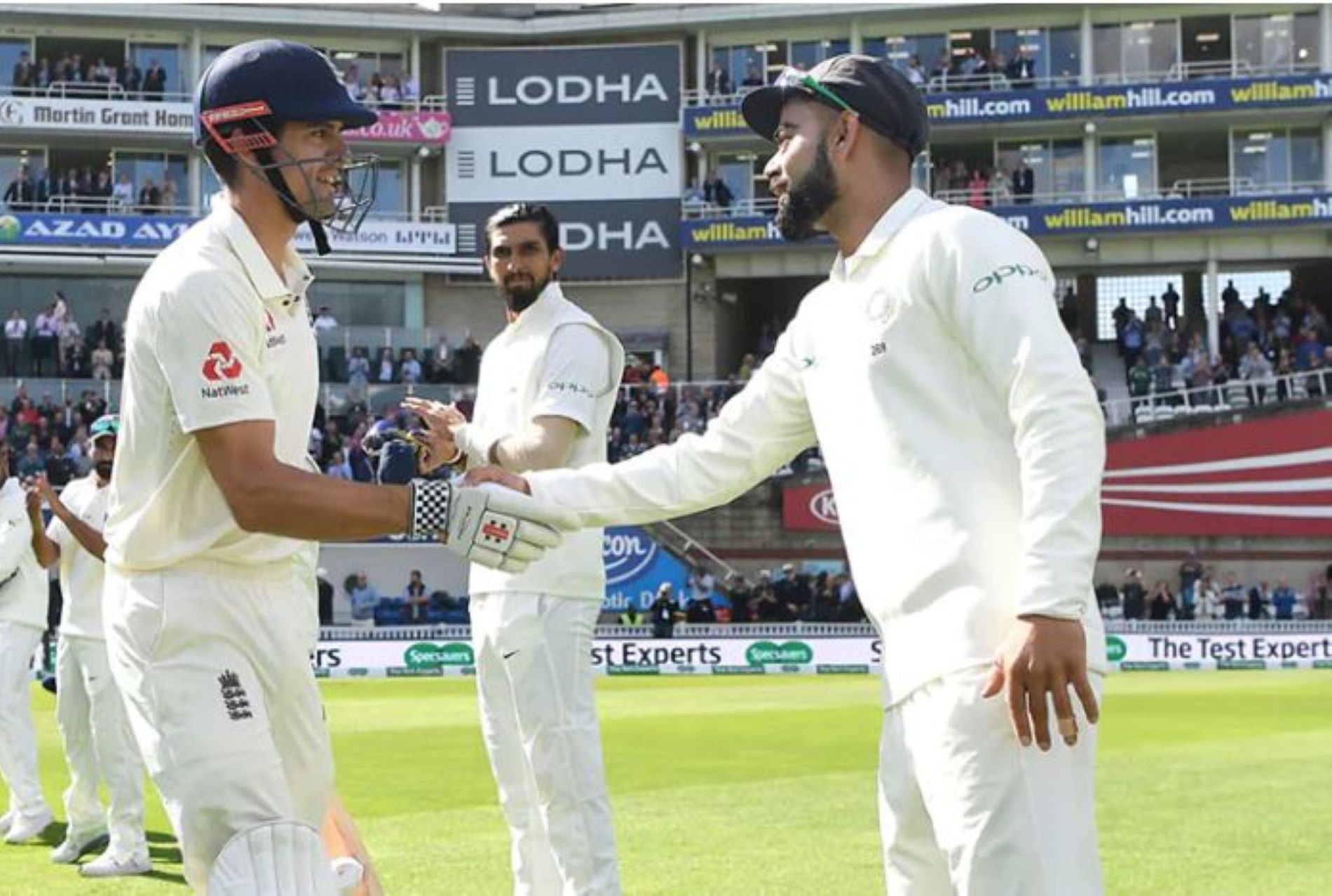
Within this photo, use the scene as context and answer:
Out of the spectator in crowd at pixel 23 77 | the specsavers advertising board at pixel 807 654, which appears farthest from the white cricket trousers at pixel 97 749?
the spectator in crowd at pixel 23 77

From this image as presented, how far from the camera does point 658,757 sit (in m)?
17.7

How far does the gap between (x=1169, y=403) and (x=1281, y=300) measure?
6957 mm

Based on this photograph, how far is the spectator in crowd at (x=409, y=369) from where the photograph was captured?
1909 inches

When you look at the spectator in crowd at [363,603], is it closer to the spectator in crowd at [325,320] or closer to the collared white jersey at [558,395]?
the spectator in crowd at [325,320]

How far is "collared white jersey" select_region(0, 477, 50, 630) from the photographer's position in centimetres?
1318

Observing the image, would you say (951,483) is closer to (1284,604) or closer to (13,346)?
(1284,604)

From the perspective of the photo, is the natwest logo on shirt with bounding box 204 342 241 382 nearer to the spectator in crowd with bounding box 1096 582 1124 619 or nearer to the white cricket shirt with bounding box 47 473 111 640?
the white cricket shirt with bounding box 47 473 111 640

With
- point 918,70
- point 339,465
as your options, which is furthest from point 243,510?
point 918,70

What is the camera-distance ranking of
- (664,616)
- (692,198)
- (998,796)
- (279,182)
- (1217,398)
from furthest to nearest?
(692,198)
(1217,398)
(664,616)
(279,182)
(998,796)

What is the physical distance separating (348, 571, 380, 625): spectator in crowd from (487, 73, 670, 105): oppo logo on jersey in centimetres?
2010

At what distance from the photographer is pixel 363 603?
40.4 meters

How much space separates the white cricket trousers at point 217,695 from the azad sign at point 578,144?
165 ft

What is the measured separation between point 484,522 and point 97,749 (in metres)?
7.38

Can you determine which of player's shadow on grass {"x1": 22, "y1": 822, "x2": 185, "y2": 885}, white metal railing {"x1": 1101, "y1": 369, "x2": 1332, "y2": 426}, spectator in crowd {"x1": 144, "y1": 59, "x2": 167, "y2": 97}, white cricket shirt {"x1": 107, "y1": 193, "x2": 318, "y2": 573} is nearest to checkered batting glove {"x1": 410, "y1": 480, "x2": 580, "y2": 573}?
white cricket shirt {"x1": 107, "y1": 193, "x2": 318, "y2": 573}
